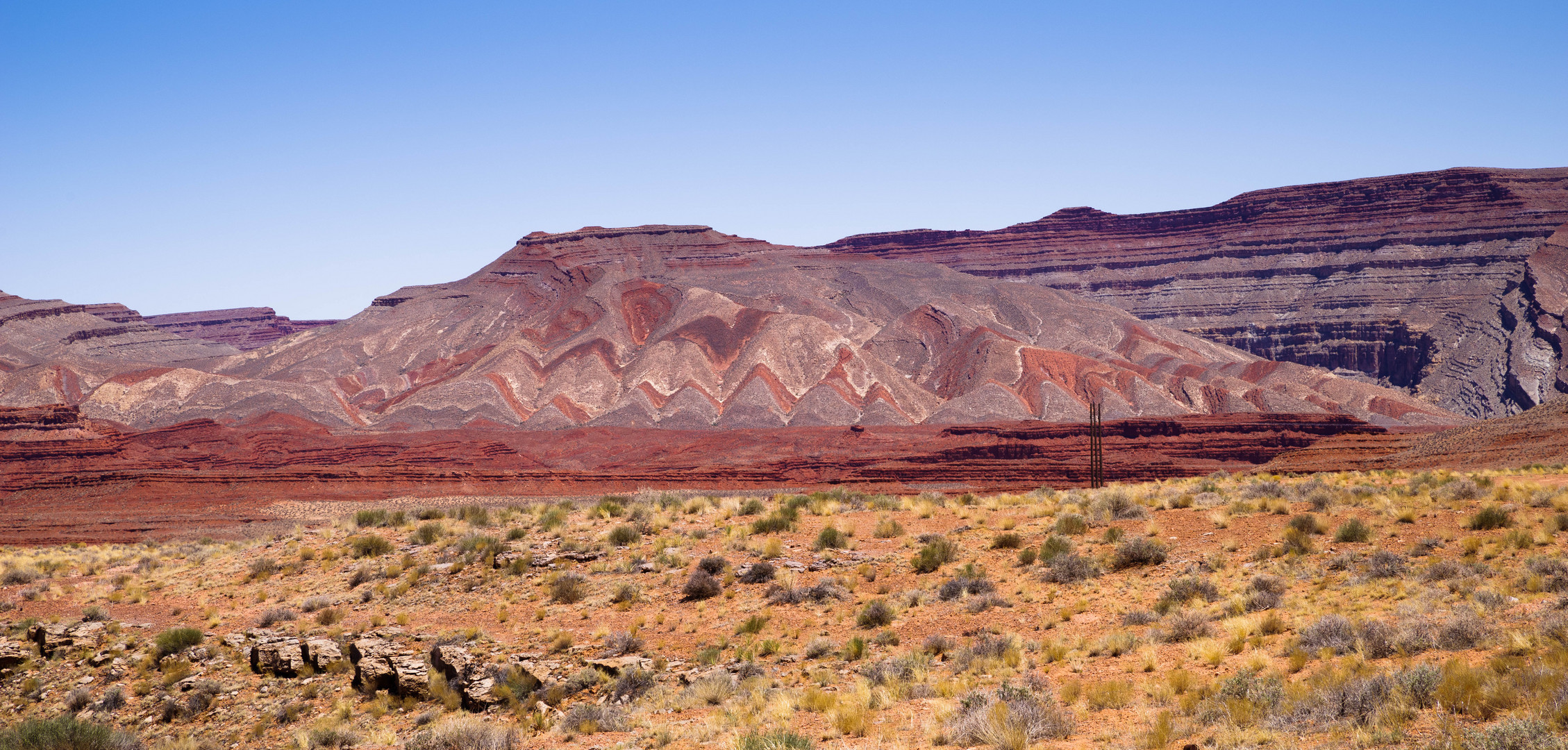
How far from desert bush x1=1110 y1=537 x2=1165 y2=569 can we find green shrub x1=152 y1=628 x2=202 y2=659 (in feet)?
48.8

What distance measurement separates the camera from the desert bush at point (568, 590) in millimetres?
17797

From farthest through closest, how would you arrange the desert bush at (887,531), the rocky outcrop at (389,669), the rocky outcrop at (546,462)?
the rocky outcrop at (546,462) → the desert bush at (887,531) → the rocky outcrop at (389,669)

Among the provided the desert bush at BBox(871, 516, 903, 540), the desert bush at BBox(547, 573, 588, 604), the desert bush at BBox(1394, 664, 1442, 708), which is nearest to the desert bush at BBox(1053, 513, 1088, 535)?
the desert bush at BBox(871, 516, 903, 540)

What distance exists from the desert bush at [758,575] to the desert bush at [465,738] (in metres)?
6.22

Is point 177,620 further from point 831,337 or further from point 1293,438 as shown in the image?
point 831,337

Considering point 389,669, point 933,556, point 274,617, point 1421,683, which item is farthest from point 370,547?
point 1421,683

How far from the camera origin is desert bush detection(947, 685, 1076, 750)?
31.4 ft

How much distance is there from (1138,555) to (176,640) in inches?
607

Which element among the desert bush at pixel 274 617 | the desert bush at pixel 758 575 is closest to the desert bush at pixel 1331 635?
the desert bush at pixel 758 575

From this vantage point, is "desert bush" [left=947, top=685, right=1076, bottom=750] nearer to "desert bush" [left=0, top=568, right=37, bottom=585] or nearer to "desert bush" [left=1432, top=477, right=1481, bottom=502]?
"desert bush" [left=1432, top=477, right=1481, bottom=502]

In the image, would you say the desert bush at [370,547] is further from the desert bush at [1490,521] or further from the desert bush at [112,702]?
the desert bush at [1490,521]

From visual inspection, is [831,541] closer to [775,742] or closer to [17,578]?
[775,742]

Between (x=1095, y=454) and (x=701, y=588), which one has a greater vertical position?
(x=701, y=588)

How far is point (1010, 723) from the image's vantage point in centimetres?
985
